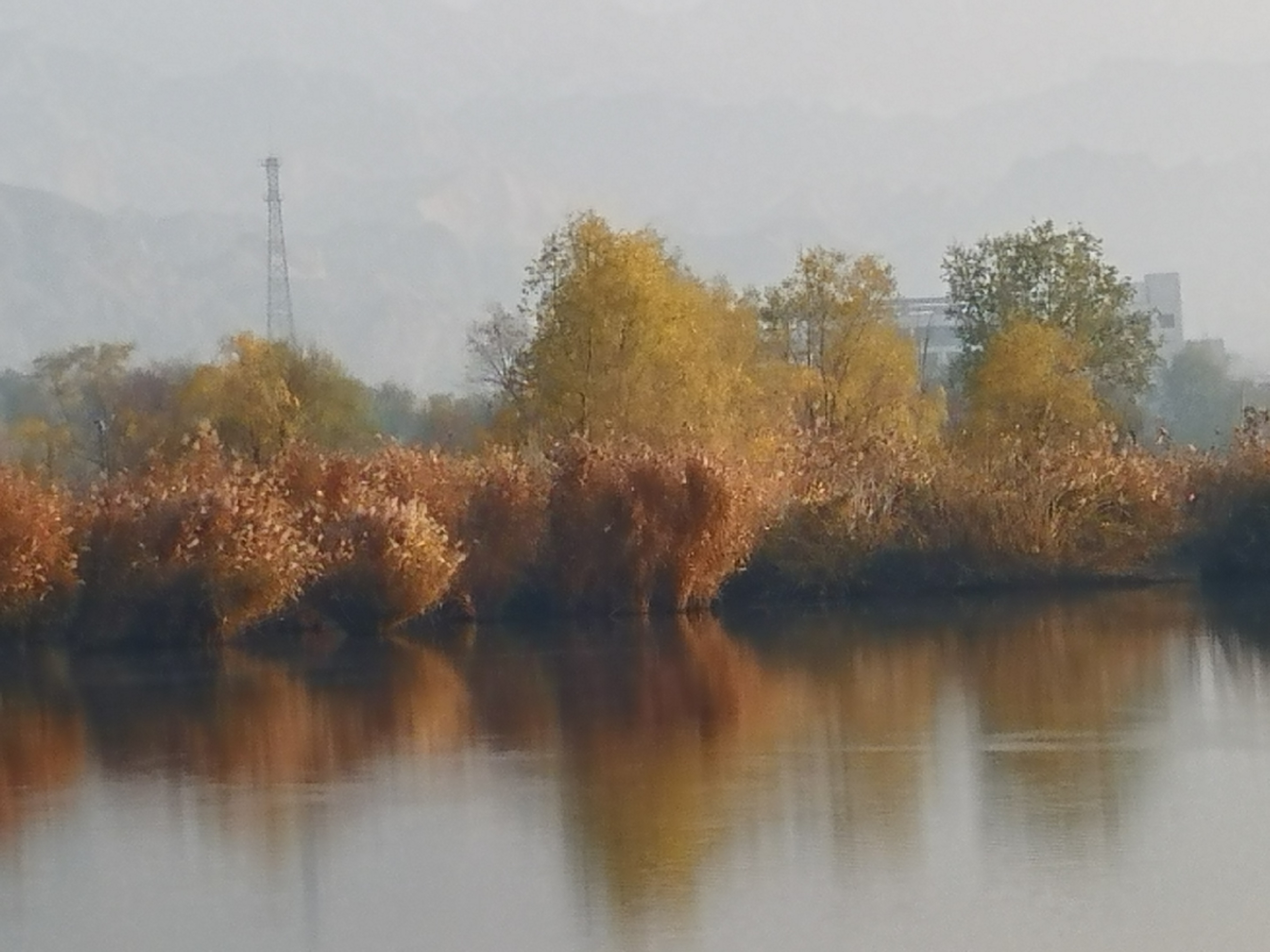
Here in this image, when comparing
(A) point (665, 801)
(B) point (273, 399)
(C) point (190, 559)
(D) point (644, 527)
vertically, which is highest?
(B) point (273, 399)

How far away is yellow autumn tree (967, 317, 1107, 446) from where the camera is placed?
2046 inches

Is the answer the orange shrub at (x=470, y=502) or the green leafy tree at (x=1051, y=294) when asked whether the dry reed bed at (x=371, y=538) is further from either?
the green leafy tree at (x=1051, y=294)

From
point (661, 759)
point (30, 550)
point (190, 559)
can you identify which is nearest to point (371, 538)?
point (190, 559)

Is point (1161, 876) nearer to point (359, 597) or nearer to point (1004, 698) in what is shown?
point (1004, 698)

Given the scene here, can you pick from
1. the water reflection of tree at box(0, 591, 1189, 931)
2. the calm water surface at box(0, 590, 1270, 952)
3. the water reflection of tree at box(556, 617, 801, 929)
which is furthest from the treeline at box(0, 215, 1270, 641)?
the water reflection of tree at box(556, 617, 801, 929)

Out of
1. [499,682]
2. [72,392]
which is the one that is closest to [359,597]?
[499,682]

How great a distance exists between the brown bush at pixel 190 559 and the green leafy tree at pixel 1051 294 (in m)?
35.4

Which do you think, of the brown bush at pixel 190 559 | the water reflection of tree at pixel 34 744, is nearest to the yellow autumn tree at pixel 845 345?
the brown bush at pixel 190 559

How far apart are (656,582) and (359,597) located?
A: 4895 mm

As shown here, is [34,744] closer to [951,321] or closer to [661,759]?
[661,759]

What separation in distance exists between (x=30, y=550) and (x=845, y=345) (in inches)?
1180

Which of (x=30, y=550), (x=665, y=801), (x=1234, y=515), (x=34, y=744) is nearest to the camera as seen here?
(x=665, y=801)

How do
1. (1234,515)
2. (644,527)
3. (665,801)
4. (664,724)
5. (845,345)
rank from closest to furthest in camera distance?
(665,801) < (664,724) < (644,527) < (1234,515) < (845,345)

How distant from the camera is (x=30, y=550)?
32.4 m
